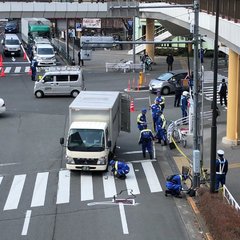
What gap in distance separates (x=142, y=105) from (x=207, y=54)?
25.5 meters

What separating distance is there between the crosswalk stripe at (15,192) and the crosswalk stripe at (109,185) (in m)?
2.82

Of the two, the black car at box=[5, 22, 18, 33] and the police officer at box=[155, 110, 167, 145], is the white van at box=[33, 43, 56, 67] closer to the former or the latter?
the police officer at box=[155, 110, 167, 145]

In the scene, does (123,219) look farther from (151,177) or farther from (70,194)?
(151,177)

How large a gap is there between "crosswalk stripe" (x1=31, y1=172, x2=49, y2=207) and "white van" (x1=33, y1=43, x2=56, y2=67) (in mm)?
31856

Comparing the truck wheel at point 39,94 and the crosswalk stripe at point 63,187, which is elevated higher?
the truck wheel at point 39,94

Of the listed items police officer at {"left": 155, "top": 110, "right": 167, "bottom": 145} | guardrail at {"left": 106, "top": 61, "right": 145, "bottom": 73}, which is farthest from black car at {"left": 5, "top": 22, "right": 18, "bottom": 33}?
police officer at {"left": 155, "top": 110, "right": 167, "bottom": 145}

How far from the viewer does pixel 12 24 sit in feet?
308

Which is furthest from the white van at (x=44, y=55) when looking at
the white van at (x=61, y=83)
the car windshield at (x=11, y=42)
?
the white van at (x=61, y=83)

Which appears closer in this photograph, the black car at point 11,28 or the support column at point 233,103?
the support column at point 233,103

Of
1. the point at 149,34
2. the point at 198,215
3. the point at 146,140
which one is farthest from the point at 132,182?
the point at 149,34

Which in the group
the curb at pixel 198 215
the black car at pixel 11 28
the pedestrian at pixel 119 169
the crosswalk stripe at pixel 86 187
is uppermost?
the black car at pixel 11 28

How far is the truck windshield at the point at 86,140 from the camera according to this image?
21.1 m

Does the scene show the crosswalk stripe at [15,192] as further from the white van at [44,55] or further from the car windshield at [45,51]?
the car windshield at [45,51]

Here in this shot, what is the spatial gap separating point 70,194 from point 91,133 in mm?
2854
